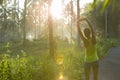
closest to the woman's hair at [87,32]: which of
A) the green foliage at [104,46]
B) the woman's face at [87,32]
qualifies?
the woman's face at [87,32]

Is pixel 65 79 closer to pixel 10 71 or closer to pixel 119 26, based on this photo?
pixel 10 71

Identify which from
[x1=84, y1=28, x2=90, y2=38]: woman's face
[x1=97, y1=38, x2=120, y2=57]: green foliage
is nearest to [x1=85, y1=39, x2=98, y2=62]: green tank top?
[x1=84, y1=28, x2=90, y2=38]: woman's face

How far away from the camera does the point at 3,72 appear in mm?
8844

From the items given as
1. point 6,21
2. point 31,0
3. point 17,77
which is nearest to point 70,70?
point 17,77

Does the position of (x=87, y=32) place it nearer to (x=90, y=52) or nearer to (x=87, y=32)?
(x=87, y=32)

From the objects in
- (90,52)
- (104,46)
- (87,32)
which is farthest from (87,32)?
(104,46)

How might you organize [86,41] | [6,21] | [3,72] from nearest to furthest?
[86,41]
[3,72]
[6,21]

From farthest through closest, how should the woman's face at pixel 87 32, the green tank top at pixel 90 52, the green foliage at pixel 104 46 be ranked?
the green foliage at pixel 104 46
the green tank top at pixel 90 52
the woman's face at pixel 87 32

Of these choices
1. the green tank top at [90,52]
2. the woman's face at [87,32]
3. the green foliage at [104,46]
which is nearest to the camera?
the woman's face at [87,32]

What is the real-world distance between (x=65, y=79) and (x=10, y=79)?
3193 mm

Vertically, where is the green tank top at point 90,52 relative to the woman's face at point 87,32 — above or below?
below

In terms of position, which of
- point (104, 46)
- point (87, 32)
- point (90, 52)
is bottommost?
point (104, 46)

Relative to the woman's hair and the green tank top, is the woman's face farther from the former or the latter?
the green tank top

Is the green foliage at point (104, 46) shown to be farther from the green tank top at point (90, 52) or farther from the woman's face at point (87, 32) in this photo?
the woman's face at point (87, 32)
